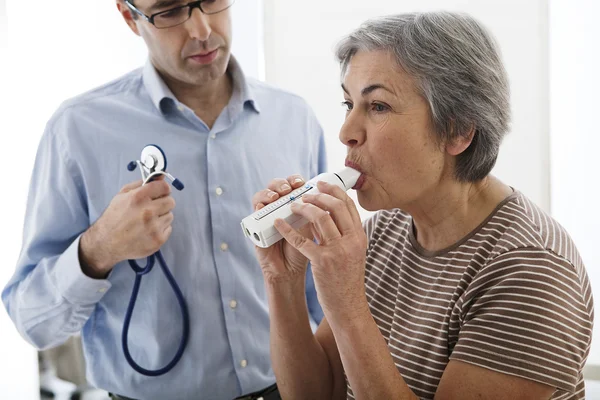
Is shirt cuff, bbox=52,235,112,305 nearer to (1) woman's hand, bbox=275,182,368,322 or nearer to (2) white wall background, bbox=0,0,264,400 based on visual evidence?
(1) woman's hand, bbox=275,182,368,322

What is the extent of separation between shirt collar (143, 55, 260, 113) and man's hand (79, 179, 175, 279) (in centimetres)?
29

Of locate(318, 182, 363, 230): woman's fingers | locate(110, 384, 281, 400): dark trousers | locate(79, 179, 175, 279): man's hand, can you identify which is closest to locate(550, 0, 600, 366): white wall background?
locate(110, 384, 281, 400): dark trousers

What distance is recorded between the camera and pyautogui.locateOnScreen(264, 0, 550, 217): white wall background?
2566 mm

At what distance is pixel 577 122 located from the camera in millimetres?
2512

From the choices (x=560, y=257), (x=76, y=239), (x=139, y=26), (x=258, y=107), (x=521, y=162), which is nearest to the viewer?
(x=560, y=257)

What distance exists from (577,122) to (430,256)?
1.51 metres

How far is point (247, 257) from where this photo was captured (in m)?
1.60

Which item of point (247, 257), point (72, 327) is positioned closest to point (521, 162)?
point (247, 257)

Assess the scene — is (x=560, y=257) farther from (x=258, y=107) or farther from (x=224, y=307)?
(x=258, y=107)

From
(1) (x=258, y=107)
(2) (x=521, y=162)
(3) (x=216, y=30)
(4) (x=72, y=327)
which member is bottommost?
(2) (x=521, y=162)

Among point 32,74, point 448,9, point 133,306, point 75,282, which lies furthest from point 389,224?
point 32,74

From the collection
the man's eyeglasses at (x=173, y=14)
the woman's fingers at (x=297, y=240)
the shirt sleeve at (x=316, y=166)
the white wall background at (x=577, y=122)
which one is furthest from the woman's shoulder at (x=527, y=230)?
the white wall background at (x=577, y=122)

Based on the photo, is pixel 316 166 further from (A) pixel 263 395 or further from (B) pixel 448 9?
(B) pixel 448 9

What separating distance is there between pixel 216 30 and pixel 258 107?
25cm
